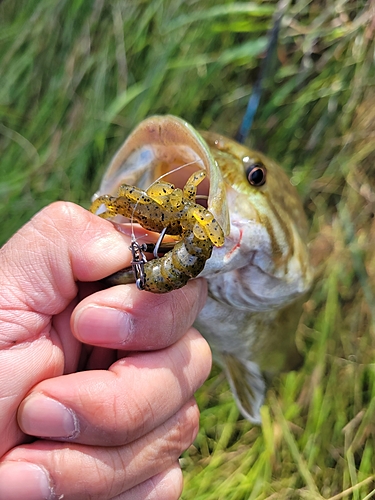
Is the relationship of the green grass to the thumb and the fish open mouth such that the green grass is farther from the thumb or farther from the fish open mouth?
the thumb

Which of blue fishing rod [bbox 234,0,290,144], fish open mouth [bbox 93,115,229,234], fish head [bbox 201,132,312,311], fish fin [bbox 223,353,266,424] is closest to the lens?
fish open mouth [bbox 93,115,229,234]

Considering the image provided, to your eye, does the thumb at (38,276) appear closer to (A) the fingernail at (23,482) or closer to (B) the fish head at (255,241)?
(A) the fingernail at (23,482)

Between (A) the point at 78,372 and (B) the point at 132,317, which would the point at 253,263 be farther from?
(A) the point at 78,372

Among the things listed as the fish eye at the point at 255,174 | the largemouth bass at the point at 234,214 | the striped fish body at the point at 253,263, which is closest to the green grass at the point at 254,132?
the striped fish body at the point at 253,263

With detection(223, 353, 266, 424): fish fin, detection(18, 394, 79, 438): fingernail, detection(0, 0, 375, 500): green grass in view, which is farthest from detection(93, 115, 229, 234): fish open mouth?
detection(0, 0, 375, 500): green grass

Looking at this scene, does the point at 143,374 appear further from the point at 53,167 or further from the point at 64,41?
the point at 64,41

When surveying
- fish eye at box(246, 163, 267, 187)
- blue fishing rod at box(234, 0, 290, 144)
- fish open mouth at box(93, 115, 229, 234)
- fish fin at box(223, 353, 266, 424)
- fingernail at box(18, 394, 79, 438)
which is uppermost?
blue fishing rod at box(234, 0, 290, 144)

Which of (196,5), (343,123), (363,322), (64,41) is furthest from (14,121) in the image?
(363,322)
